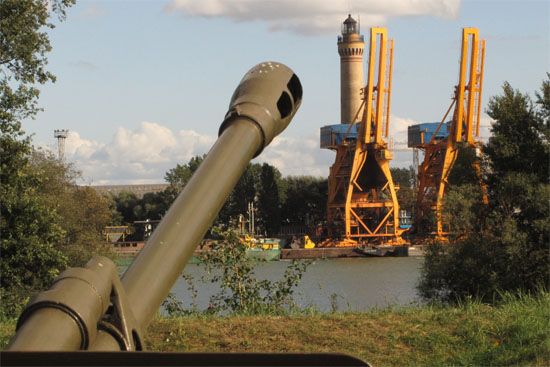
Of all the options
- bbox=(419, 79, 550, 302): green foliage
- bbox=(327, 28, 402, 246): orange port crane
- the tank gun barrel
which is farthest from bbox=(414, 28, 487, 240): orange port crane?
the tank gun barrel

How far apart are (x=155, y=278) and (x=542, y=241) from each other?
699 inches

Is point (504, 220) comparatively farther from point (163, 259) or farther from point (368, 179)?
point (368, 179)

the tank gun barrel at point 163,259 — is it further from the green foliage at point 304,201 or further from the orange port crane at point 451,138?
the green foliage at point 304,201

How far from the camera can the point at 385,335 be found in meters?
8.16

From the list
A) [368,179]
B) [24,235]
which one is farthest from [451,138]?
[24,235]

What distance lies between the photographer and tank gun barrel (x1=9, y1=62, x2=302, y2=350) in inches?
106

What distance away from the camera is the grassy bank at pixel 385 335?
7664 millimetres

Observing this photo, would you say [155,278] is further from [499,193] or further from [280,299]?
[499,193]

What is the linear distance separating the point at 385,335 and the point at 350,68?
3039 inches

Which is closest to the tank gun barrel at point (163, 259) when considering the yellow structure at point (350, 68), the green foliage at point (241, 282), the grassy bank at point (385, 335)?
the grassy bank at point (385, 335)

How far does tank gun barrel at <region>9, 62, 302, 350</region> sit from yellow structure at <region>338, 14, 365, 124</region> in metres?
73.2

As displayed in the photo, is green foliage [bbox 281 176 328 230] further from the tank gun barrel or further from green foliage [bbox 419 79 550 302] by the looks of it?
the tank gun barrel

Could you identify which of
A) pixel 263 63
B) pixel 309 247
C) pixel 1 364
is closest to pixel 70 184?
pixel 263 63

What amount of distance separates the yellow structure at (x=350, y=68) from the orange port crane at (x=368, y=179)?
12278mm
